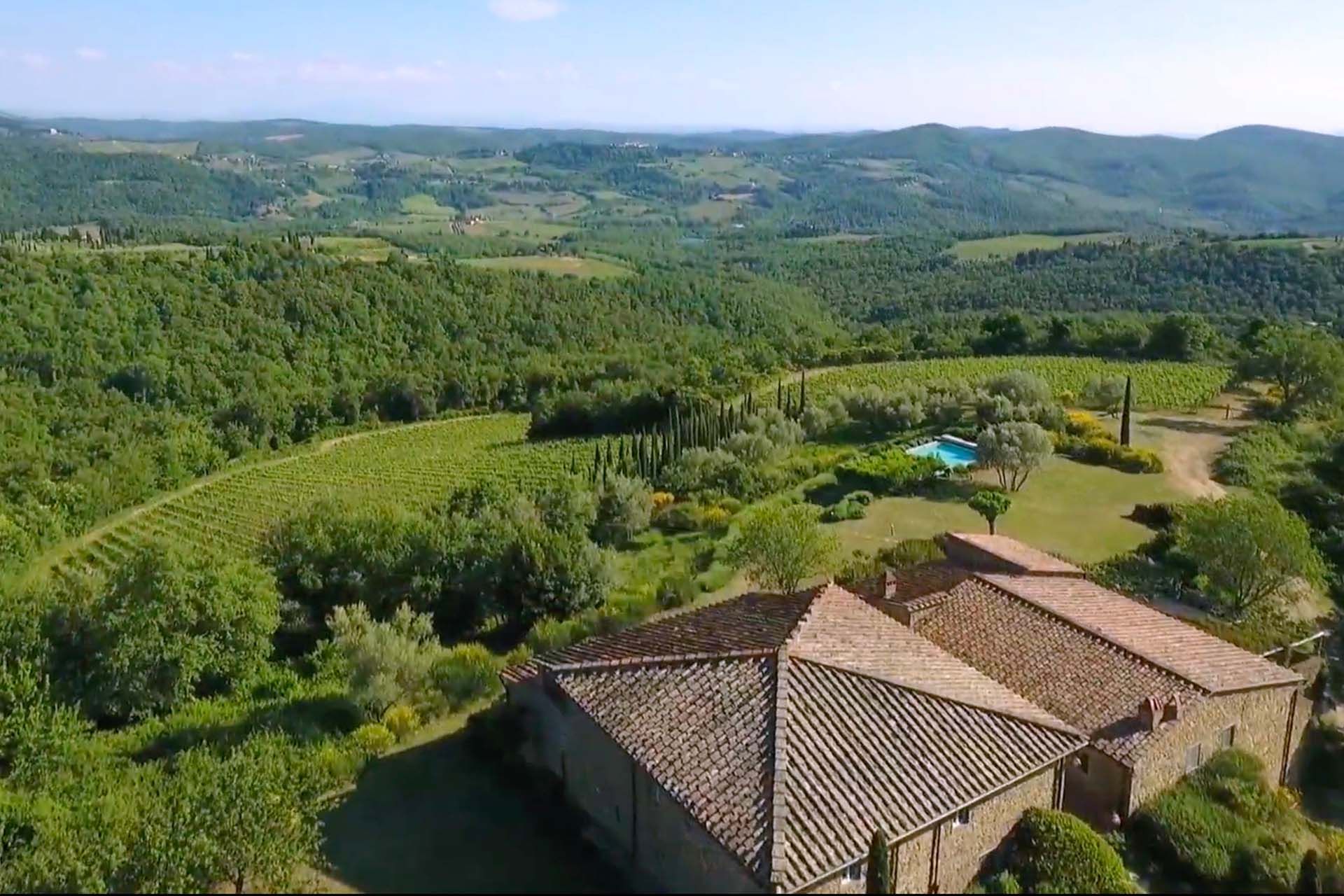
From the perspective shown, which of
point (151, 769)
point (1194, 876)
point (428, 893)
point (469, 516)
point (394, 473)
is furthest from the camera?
point (394, 473)

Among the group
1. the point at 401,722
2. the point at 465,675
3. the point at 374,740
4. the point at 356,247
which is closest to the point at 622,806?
the point at 374,740

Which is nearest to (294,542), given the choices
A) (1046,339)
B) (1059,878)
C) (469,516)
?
(469,516)

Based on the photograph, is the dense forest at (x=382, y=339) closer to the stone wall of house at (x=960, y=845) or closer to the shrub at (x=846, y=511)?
the shrub at (x=846, y=511)

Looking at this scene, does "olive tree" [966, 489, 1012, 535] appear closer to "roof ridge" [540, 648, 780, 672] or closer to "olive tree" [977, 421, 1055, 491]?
"olive tree" [977, 421, 1055, 491]

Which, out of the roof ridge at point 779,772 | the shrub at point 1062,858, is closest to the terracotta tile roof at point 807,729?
the roof ridge at point 779,772

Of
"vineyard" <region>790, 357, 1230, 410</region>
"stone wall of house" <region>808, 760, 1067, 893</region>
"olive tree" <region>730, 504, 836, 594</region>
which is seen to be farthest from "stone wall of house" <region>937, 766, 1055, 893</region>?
"vineyard" <region>790, 357, 1230, 410</region>

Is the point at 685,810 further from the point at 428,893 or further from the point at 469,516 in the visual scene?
the point at 469,516
